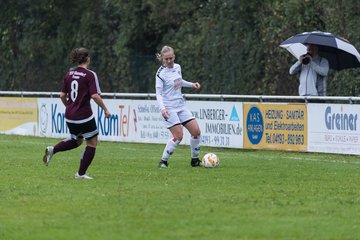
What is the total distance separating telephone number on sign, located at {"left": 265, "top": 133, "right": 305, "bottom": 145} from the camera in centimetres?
2221

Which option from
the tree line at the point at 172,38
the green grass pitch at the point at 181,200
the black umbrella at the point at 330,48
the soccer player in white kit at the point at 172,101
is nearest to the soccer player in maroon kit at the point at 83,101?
the green grass pitch at the point at 181,200

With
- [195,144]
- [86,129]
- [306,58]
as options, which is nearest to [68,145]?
[86,129]

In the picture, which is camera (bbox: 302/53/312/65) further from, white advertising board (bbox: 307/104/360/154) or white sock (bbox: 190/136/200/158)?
white sock (bbox: 190/136/200/158)

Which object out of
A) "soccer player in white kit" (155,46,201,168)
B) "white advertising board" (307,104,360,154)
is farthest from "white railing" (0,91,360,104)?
"soccer player in white kit" (155,46,201,168)

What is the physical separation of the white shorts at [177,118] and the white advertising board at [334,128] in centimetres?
429

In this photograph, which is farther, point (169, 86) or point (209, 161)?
point (209, 161)

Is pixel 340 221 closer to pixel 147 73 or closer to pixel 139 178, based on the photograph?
pixel 139 178

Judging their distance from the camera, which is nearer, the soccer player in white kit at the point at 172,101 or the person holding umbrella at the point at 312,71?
the soccer player in white kit at the point at 172,101

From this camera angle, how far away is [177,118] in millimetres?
17781

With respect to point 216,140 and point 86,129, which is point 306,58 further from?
point 86,129

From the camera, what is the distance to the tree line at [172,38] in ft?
99.7

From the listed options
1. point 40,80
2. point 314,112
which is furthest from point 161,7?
point 314,112

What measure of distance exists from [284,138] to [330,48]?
2.18m

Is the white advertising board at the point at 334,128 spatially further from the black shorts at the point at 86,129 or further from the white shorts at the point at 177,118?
the black shorts at the point at 86,129
